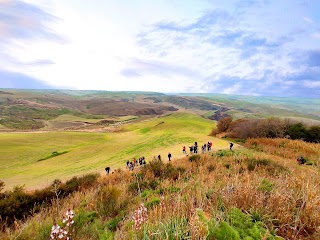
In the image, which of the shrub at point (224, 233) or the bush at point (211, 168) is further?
the bush at point (211, 168)

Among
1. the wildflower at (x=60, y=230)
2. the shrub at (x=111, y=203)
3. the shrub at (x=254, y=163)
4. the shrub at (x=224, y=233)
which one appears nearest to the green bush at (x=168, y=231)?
the shrub at (x=224, y=233)

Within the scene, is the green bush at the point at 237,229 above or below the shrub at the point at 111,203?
above

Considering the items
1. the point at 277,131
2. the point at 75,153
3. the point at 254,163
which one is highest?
the point at 254,163

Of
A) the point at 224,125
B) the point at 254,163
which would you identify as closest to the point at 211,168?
the point at 254,163

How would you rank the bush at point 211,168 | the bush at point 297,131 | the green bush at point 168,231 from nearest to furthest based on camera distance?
the green bush at point 168,231
the bush at point 211,168
the bush at point 297,131

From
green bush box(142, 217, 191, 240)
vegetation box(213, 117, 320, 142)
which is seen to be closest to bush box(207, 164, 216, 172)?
green bush box(142, 217, 191, 240)

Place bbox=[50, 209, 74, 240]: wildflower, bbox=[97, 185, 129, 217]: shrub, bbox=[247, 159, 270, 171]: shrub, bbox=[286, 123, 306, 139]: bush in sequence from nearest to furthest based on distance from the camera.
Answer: bbox=[50, 209, 74, 240]: wildflower, bbox=[97, 185, 129, 217]: shrub, bbox=[247, 159, 270, 171]: shrub, bbox=[286, 123, 306, 139]: bush

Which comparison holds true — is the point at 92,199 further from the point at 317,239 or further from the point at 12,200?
the point at 317,239

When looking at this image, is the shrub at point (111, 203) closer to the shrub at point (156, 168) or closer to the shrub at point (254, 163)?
the shrub at point (156, 168)

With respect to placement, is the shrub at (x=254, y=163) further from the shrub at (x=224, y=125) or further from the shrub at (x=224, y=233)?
the shrub at (x=224, y=125)

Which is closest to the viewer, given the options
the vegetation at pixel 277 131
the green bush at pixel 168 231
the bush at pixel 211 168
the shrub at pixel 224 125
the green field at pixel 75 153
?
the green bush at pixel 168 231

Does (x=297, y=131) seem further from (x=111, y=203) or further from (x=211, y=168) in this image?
Result: (x=111, y=203)

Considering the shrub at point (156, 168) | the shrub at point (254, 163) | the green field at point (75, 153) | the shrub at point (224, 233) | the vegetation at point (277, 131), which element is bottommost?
the green field at point (75, 153)

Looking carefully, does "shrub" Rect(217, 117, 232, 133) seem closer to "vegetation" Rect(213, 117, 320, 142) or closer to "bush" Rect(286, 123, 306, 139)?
"vegetation" Rect(213, 117, 320, 142)
